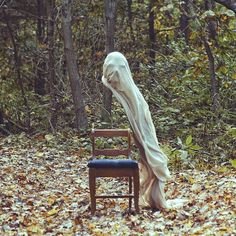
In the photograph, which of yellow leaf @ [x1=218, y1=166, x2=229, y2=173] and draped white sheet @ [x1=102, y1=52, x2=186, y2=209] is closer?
draped white sheet @ [x1=102, y1=52, x2=186, y2=209]

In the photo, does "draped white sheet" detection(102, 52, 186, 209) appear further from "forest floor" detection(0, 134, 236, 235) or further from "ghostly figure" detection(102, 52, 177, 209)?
"forest floor" detection(0, 134, 236, 235)

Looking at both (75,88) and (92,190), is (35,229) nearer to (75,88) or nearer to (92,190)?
(92,190)

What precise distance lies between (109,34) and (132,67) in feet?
13.1

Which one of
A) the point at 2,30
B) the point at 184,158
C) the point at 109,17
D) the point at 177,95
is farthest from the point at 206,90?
the point at 2,30

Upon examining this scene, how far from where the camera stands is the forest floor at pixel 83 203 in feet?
24.7

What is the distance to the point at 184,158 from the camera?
40.8ft

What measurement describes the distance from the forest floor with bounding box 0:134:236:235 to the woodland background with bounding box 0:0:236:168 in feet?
5.55

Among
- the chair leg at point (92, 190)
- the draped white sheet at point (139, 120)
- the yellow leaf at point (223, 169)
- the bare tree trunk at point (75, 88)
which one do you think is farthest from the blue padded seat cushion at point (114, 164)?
the bare tree trunk at point (75, 88)

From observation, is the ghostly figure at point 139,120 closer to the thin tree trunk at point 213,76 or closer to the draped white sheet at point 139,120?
the draped white sheet at point 139,120

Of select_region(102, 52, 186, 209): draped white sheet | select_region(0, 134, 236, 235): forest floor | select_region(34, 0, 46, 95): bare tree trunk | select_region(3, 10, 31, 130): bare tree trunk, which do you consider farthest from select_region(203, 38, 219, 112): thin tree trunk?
select_region(102, 52, 186, 209): draped white sheet

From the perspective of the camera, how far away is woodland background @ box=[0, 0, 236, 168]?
14.8 m

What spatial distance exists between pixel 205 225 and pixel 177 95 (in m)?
9.46

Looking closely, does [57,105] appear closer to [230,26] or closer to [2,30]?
[2,30]

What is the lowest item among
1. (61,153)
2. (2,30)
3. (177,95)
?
(61,153)
